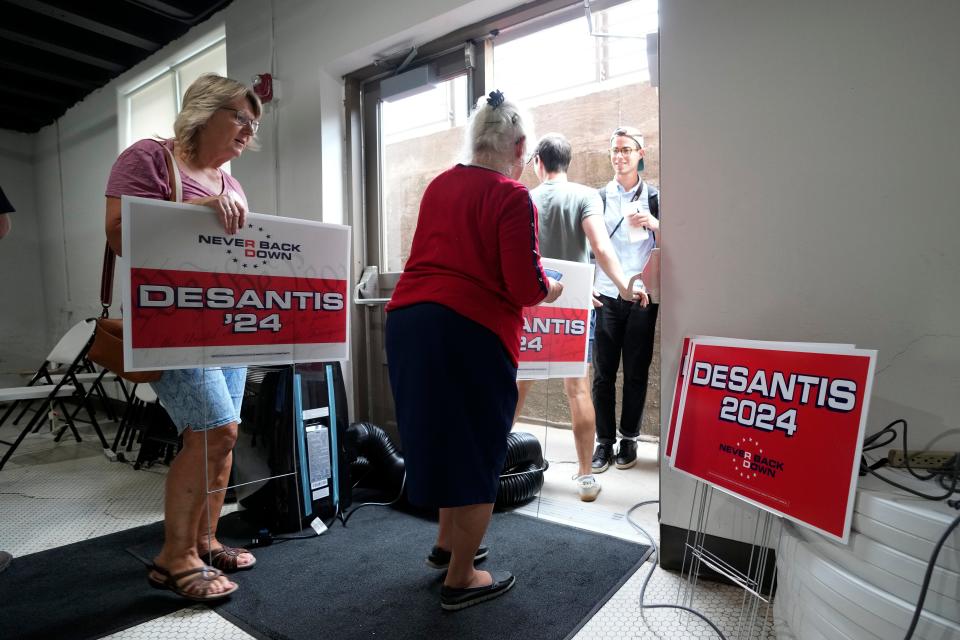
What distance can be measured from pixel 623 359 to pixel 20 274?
6.55 m

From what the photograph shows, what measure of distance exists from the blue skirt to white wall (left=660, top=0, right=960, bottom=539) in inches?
27.6

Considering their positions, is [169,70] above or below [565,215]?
above

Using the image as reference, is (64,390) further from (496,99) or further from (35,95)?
(35,95)

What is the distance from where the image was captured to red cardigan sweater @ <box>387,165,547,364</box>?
1392 millimetres

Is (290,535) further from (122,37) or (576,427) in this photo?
(122,37)

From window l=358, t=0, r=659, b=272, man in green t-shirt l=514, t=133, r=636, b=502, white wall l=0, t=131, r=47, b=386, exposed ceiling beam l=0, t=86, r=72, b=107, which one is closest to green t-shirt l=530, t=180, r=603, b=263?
man in green t-shirt l=514, t=133, r=636, b=502

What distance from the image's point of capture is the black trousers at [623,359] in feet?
9.32

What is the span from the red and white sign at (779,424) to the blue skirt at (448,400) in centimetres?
56

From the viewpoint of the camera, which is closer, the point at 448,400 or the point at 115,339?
the point at 448,400

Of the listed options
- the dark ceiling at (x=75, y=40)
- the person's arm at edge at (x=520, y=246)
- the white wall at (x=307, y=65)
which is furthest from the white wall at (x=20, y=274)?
the person's arm at edge at (x=520, y=246)


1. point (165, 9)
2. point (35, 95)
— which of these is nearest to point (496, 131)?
point (165, 9)

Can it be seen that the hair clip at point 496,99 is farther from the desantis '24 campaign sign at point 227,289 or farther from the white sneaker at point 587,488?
the white sneaker at point 587,488

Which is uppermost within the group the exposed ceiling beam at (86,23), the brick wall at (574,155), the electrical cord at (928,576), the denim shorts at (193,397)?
the exposed ceiling beam at (86,23)

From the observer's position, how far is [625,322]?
290 cm
